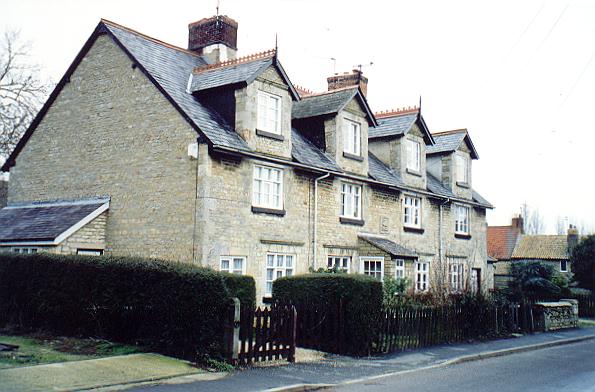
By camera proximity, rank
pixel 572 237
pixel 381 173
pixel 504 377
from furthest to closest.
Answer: pixel 572 237
pixel 381 173
pixel 504 377

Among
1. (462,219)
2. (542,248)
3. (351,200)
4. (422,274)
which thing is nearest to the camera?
(351,200)

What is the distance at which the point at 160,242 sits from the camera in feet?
66.9

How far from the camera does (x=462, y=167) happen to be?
34.1 m

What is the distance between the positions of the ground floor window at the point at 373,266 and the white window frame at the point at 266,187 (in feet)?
17.9

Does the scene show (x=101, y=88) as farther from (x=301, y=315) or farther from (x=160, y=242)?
(x=301, y=315)

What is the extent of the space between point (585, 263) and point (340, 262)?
20.2m

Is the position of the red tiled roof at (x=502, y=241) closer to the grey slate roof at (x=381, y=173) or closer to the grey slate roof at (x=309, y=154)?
the grey slate roof at (x=381, y=173)

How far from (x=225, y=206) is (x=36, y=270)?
6223 mm

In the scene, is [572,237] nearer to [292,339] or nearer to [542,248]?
[542,248]

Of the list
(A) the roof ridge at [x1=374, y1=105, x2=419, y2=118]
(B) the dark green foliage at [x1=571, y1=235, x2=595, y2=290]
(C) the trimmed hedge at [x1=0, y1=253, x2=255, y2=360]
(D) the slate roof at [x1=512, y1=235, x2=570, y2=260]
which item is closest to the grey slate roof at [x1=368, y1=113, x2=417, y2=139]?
(A) the roof ridge at [x1=374, y1=105, x2=419, y2=118]

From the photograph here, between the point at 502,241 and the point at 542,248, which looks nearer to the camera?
the point at 542,248

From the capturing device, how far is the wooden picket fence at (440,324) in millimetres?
17078

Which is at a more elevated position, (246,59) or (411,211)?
(246,59)

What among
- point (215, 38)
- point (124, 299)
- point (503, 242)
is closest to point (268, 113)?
point (215, 38)
